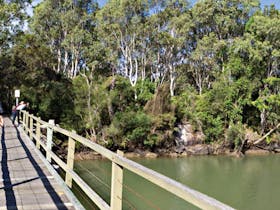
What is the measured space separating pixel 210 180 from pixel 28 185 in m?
13.6

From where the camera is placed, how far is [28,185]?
17.3 feet

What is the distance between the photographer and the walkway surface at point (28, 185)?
4.26 meters

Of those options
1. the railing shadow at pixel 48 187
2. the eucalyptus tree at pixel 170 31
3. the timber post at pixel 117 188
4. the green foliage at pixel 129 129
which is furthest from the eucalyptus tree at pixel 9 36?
the timber post at pixel 117 188

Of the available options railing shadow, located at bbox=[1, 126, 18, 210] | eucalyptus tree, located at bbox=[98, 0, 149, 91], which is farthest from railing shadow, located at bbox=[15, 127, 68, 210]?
eucalyptus tree, located at bbox=[98, 0, 149, 91]

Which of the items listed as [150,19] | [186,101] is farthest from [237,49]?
[150,19]

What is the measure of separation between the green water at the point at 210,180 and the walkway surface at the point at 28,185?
117 inches

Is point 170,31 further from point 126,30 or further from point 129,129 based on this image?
point 129,129

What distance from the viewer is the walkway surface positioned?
4.26 metres

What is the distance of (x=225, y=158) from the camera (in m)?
24.4

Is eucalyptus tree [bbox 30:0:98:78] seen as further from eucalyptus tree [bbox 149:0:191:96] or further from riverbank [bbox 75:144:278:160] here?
riverbank [bbox 75:144:278:160]

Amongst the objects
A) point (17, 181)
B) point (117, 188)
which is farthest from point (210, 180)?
point (117, 188)

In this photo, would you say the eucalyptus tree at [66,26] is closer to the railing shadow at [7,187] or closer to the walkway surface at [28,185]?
the walkway surface at [28,185]

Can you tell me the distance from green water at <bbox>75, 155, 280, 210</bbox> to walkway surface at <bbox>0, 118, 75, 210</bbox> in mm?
2963

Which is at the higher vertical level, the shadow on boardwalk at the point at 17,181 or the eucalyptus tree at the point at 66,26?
the eucalyptus tree at the point at 66,26
